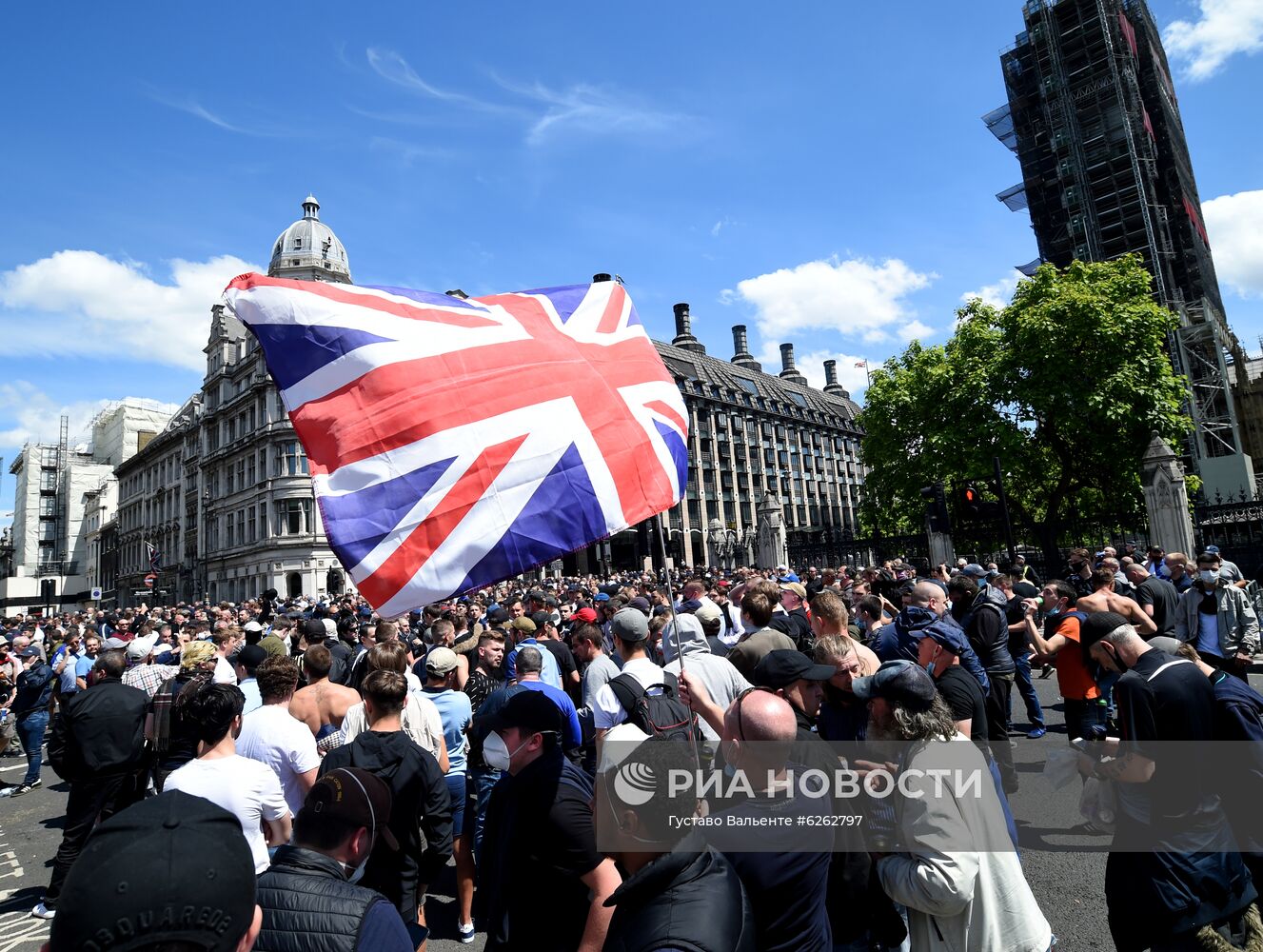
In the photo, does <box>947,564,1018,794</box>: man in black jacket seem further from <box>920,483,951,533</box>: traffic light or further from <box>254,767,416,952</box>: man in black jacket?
<box>920,483,951,533</box>: traffic light

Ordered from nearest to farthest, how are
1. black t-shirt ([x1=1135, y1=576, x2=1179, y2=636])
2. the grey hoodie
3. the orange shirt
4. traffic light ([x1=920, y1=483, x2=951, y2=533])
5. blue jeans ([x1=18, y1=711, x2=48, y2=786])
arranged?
the grey hoodie < the orange shirt < black t-shirt ([x1=1135, y1=576, x2=1179, y2=636]) < blue jeans ([x1=18, y1=711, x2=48, y2=786]) < traffic light ([x1=920, y1=483, x2=951, y2=533])

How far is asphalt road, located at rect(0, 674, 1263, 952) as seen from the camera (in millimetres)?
4371

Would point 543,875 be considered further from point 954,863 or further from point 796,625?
point 796,625

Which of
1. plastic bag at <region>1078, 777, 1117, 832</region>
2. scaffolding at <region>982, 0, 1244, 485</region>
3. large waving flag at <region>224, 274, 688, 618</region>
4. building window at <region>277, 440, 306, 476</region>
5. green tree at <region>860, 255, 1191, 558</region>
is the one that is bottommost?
plastic bag at <region>1078, 777, 1117, 832</region>

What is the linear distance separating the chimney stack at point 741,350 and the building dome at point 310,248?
38.9 m

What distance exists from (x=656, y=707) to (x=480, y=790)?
1.63 m

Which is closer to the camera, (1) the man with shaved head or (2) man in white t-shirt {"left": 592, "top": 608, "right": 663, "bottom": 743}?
(1) the man with shaved head

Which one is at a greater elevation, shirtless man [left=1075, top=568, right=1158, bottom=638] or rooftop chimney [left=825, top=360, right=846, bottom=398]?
rooftop chimney [left=825, top=360, right=846, bottom=398]

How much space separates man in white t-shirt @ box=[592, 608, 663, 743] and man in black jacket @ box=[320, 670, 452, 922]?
3.54 ft

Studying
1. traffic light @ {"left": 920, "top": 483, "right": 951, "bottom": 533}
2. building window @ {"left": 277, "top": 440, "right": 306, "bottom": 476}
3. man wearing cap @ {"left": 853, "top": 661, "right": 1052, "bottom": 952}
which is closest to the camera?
man wearing cap @ {"left": 853, "top": 661, "right": 1052, "bottom": 952}

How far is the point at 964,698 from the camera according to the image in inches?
176

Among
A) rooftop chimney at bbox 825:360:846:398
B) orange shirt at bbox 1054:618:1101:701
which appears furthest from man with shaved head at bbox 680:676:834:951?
rooftop chimney at bbox 825:360:846:398

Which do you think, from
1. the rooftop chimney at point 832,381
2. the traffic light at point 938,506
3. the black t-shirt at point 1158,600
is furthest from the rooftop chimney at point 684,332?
the black t-shirt at point 1158,600

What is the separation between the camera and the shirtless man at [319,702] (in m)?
5.16
